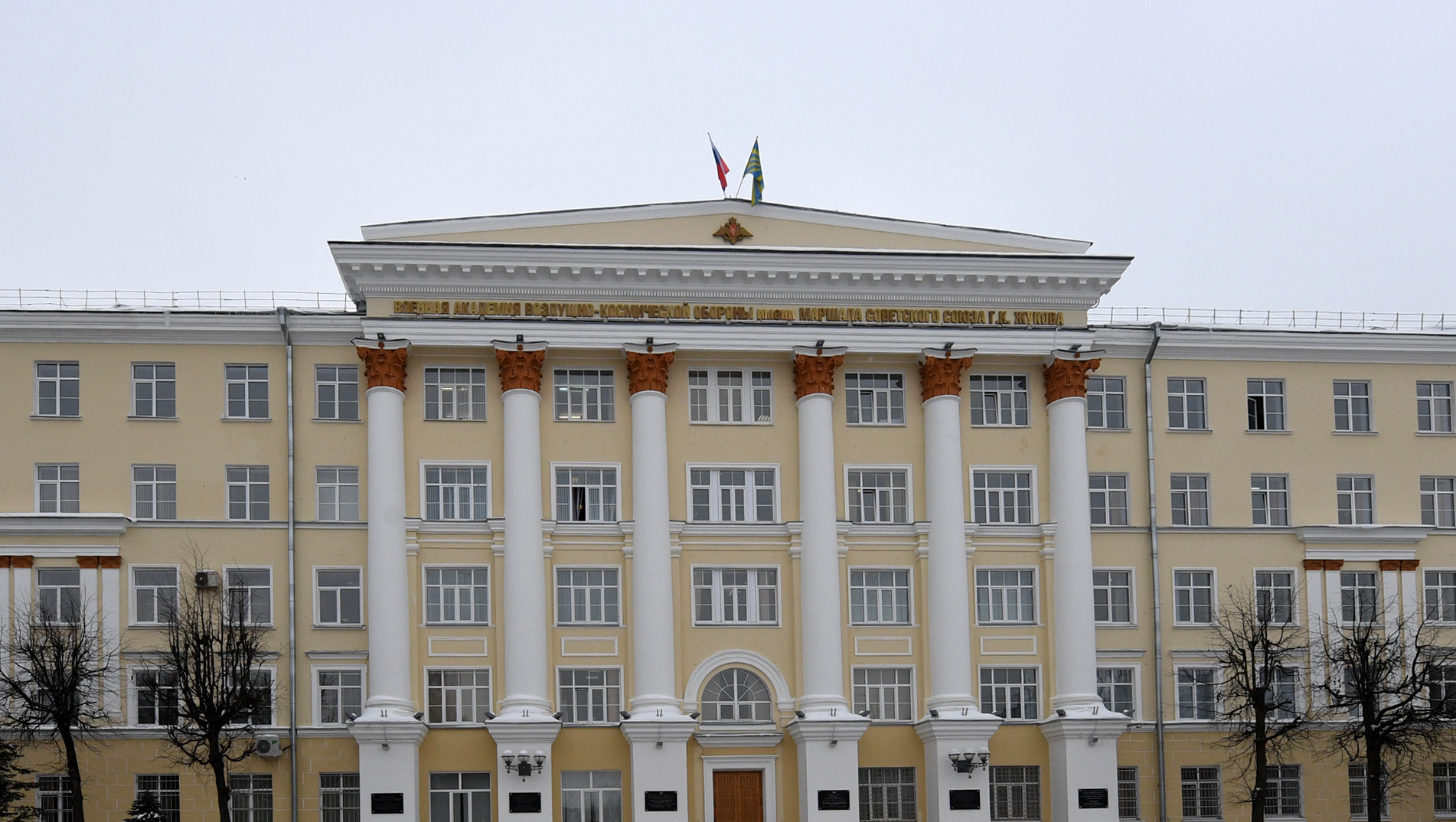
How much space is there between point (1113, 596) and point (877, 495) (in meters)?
6.14

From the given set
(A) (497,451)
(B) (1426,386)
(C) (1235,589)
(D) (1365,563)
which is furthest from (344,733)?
(B) (1426,386)

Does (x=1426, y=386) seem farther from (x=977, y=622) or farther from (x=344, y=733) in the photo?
(x=344, y=733)

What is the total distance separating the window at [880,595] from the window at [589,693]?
18.9 feet

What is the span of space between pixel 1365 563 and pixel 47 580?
3058 cm

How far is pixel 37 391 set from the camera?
140ft

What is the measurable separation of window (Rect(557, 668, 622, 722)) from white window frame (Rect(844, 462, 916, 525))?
21.8ft

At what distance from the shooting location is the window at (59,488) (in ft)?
139

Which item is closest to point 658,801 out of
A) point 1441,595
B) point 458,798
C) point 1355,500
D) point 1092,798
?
point 458,798

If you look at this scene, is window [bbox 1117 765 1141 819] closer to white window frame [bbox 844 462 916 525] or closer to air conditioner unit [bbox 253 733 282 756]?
white window frame [bbox 844 462 916 525]

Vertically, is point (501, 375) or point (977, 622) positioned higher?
point (501, 375)

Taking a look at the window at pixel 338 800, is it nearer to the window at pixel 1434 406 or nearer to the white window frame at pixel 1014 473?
the white window frame at pixel 1014 473

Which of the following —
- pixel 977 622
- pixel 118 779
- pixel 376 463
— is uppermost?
pixel 376 463

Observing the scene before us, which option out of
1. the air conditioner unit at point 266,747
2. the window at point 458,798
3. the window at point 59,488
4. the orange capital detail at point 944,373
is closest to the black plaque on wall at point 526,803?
the window at point 458,798

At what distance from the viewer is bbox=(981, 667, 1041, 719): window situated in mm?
43594
